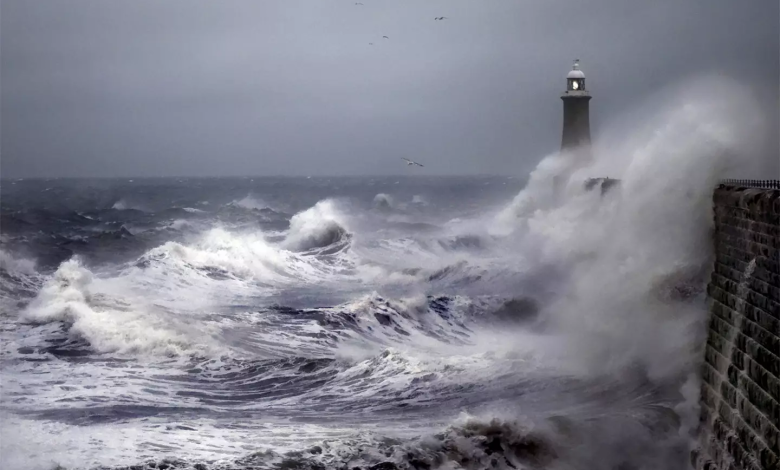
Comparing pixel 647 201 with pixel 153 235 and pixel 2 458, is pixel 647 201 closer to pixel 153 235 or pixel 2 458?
pixel 2 458

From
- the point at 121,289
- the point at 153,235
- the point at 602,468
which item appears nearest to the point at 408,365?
the point at 602,468

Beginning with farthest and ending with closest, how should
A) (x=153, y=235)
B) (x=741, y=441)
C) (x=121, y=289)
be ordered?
(x=153, y=235) → (x=121, y=289) → (x=741, y=441)

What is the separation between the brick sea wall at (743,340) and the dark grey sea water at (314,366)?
2.74 feet

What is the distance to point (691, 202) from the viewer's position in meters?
14.0

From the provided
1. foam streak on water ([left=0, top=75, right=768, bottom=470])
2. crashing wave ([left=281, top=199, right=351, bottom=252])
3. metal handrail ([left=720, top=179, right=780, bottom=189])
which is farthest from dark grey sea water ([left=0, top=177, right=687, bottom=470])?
crashing wave ([left=281, top=199, right=351, bottom=252])

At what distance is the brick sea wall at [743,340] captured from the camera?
8.87 metres

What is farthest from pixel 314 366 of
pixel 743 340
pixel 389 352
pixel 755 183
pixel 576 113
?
pixel 576 113

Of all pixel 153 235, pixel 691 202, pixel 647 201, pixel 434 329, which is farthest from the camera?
pixel 153 235

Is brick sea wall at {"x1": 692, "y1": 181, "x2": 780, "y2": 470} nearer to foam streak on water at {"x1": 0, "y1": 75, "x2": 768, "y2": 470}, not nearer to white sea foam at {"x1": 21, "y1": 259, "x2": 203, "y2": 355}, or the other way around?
foam streak on water at {"x1": 0, "y1": 75, "x2": 768, "y2": 470}

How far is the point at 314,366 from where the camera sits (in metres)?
15.3

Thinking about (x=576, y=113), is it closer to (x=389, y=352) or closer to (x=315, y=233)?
(x=315, y=233)

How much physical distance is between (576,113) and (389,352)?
18951 mm

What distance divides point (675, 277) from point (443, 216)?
4312cm

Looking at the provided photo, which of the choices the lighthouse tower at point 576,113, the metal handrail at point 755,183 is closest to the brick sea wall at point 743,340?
the metal handrail at point 755,183
